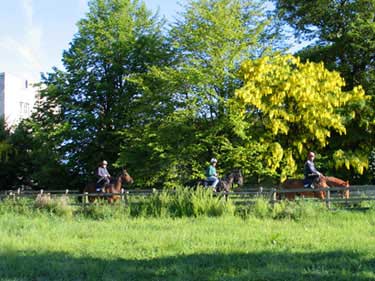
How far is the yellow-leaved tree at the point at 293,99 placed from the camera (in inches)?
955

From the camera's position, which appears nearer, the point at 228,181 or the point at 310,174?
the point at 310,174

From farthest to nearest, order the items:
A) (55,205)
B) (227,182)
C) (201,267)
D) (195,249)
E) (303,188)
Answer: (227,182), (303,188), (55,205), (195,249), (201,267)

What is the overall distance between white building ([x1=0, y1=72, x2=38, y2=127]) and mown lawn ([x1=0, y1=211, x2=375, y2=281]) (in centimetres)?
6065

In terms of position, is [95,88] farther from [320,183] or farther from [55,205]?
[320,183]

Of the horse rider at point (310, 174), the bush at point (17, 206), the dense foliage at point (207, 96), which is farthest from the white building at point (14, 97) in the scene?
the horse rider at point (310, 174)

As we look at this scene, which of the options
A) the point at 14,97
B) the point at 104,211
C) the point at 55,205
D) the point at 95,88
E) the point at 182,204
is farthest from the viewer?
the point at 14,97

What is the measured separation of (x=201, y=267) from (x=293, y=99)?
662 inches

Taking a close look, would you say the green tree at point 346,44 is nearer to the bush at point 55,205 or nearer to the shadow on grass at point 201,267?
the bush at point 55,205

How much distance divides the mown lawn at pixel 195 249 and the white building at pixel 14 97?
60.6 m

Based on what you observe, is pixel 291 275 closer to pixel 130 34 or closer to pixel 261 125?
pixel 261 125

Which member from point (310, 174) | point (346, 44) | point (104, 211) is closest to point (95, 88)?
point (346, 44)

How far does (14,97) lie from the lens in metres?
74.6

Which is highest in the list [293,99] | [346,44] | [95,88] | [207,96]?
[346,44]

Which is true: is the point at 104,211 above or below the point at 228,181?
below
